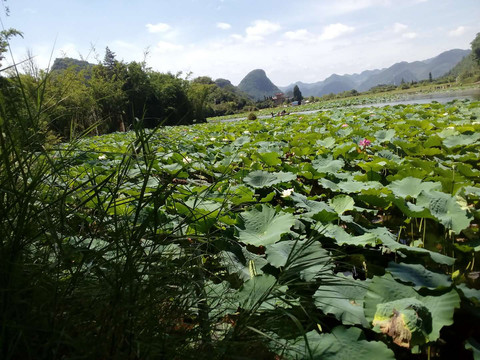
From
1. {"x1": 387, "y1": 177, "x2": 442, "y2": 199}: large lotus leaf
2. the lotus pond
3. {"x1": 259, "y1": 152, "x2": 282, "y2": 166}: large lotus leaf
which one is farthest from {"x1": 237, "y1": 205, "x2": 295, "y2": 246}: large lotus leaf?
{"x1": 259, "y1": 152, "x2": 282, "y2": 166}: large lotus leaf

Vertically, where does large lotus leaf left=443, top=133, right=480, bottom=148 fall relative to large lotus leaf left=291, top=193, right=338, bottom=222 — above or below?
above

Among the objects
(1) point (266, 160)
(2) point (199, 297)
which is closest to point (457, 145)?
(1) point (266, 160)

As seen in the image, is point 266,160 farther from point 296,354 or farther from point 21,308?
point 21,308

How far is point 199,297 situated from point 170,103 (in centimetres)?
2243

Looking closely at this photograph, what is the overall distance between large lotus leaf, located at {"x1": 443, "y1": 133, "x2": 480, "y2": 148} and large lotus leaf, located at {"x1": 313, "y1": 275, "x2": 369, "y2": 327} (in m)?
2.52

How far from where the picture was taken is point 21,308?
56 centimetres

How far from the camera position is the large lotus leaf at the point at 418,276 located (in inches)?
34.9

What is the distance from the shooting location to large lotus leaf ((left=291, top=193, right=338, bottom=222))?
127cm

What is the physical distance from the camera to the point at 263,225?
1326mm

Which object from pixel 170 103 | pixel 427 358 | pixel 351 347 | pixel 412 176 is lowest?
pixel 427 358

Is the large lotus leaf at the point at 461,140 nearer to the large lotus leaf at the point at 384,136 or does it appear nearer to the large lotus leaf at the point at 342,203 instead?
the large lotus leaf at the point at 384,136

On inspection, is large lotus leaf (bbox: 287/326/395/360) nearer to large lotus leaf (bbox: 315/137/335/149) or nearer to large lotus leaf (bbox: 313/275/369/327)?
large lotus leaf (bbox: 313/275/369/327)

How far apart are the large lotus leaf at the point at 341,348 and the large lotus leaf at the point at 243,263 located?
1.03 feet

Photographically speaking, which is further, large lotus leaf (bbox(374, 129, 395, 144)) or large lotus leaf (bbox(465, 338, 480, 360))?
large lotus leaf (bbox(374, 129, 395, 144))
